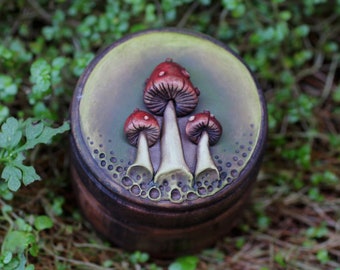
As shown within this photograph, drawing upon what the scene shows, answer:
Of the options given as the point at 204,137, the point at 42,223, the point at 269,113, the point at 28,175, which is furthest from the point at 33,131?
the point at 269,113

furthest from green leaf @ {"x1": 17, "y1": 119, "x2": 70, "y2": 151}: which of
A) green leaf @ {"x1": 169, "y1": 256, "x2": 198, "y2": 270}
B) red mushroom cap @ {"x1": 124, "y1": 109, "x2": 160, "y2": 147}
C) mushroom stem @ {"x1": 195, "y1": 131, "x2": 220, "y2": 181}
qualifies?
green leaf @ {"x1": 169, "y1": 256, "x2": 198, "y2": 270}

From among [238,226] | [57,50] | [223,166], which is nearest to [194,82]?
[223,166]

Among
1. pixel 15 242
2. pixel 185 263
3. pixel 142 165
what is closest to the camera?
pixel 142 165

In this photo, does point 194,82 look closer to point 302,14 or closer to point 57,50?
point 57,50

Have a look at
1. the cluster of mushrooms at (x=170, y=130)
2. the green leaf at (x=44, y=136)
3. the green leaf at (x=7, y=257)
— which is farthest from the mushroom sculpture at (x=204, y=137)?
the green leaf at (x=7, y=257)

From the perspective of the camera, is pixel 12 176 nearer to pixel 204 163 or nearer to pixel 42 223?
pixel 42 223
